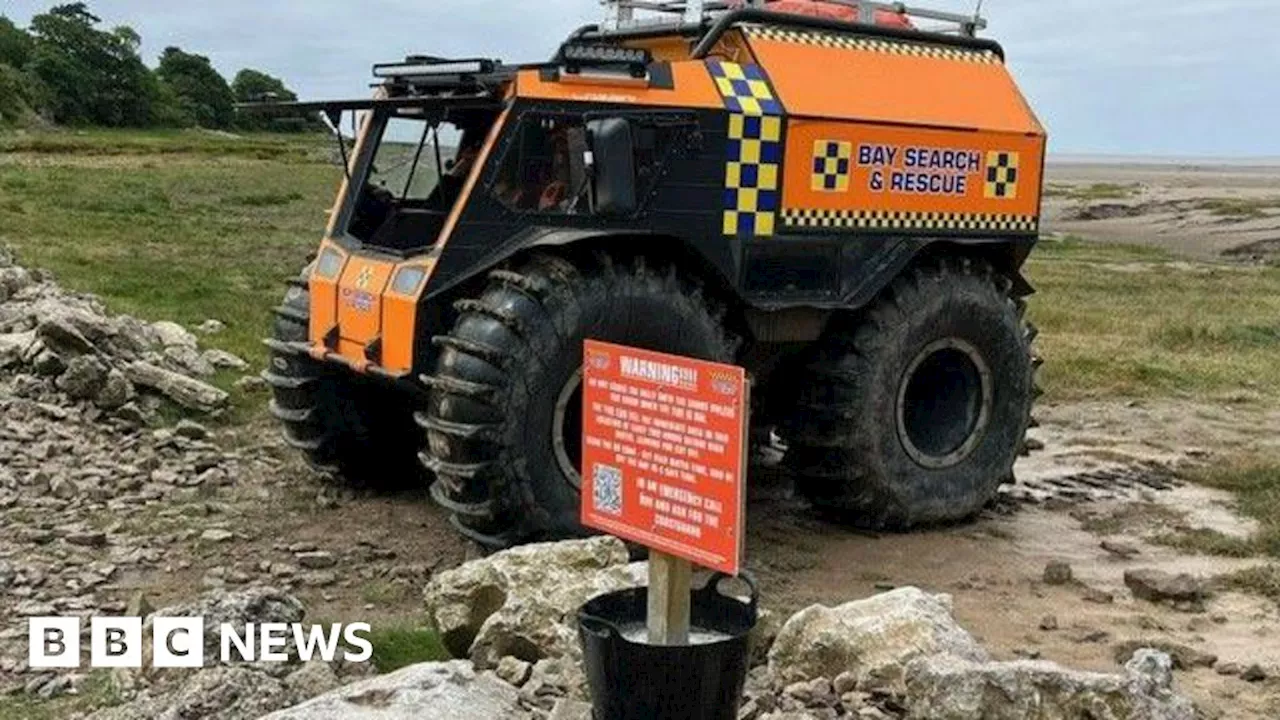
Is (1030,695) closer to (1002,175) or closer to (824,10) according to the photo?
(1002,175)

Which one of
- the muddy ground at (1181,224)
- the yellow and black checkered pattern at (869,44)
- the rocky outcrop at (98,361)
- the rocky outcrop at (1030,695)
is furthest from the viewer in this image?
the muddy ground at (1181,224)

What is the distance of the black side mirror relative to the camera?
22.0 feet

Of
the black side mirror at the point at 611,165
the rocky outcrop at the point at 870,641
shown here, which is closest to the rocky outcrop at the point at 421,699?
the rocky outcrop at the point at 870,641

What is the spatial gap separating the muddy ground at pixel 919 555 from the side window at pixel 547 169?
5.37 ft

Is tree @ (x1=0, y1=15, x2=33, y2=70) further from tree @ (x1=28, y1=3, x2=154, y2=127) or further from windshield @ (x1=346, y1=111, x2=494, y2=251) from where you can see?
windshield @ (x1=346, y1=111, x2=494, y2=251)

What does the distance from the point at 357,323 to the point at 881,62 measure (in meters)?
2.97

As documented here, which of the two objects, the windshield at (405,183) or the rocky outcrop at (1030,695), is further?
the windshield at (405,183)

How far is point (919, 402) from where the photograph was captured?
8586mm

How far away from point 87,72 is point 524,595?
227 feet

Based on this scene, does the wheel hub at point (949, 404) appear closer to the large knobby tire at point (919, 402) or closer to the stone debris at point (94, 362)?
the large knobby tire at point (919, 402)

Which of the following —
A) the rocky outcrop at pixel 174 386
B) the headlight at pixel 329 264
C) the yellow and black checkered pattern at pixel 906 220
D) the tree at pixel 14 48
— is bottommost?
the rocky outcrop at pixel 174 386

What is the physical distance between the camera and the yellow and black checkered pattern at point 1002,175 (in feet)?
27.2

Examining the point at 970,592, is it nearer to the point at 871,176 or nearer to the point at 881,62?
the point at 871,176

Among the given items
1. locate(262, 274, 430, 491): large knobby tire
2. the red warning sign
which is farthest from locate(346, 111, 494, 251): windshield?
the red warning sign
